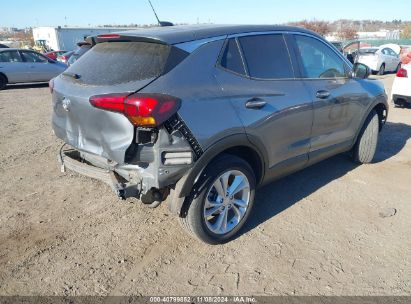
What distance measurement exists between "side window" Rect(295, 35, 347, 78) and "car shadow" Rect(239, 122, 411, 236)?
1.32 m

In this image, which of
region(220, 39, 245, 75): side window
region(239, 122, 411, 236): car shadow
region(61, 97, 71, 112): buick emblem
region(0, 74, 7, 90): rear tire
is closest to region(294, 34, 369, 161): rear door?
region(239, 122, 411, 236): car shadow

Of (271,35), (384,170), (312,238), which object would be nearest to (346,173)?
(384,170)

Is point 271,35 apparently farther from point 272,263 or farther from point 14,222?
point 14,222

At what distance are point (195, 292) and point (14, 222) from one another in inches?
80.7

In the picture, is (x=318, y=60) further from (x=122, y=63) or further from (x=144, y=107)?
(x=144, y=107)

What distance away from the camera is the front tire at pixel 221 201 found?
3.05 metres

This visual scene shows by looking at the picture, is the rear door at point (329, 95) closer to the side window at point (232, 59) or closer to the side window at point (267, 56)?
the side window at point (267, 56)

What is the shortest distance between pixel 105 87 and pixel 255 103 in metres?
1.26

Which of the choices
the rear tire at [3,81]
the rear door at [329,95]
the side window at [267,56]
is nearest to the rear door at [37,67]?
the rear tire at [3,81]

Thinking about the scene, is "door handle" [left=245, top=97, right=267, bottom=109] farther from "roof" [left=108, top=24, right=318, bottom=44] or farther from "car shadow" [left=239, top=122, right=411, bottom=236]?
"car shadow" [left=239, top=122, right=411, bottom=236]

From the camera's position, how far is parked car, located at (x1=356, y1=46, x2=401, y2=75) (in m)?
18.5

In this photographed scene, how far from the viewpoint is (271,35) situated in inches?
143

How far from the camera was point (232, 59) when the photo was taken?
125 inches

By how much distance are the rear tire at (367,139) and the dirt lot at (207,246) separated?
0.86 ft
